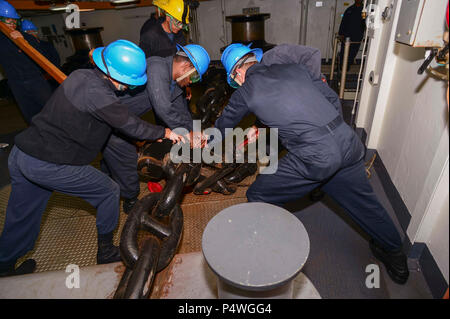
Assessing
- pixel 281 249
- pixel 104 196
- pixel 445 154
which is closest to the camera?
pixel 281 249

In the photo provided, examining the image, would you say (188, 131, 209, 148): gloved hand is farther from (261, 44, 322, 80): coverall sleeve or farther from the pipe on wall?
the pipe on wall

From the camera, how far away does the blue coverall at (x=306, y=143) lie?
1378 millimetres

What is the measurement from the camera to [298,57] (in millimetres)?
1790

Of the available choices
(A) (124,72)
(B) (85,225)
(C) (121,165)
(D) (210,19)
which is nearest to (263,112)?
(A) (124,72)

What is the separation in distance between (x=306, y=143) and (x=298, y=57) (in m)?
0.75

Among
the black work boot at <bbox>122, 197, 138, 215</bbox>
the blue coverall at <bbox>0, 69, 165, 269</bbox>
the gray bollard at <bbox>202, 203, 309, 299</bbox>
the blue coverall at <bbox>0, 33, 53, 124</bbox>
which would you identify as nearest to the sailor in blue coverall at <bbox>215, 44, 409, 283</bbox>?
A: the gray bollard at <bbox>202, 203, 309, 299</bbox>

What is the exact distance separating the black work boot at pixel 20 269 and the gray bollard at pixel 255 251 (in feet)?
5.73

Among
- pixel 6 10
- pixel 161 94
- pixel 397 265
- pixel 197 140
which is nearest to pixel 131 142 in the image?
pixel 161 94

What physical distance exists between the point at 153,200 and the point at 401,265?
1.64m

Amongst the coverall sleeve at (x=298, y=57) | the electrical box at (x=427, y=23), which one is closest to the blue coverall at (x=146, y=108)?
the coverall sleeve at (x=298, y=57)

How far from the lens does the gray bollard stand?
82 cm

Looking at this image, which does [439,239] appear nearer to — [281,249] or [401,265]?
[401,265]

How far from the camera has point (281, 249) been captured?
2.95 feet

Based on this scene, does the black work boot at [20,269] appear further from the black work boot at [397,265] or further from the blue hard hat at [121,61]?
the black work boot at [397,265]
